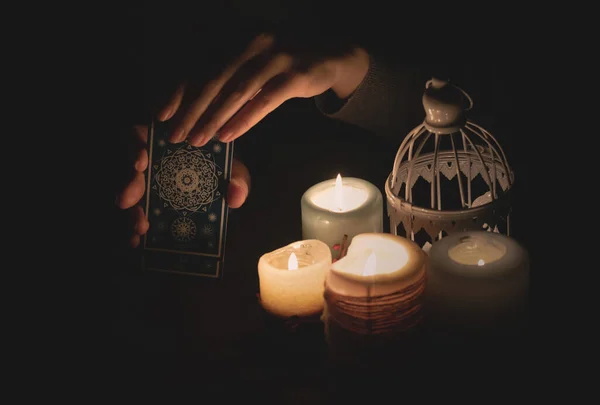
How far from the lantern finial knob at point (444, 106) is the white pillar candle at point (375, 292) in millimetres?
174

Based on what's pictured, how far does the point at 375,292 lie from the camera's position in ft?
2.46

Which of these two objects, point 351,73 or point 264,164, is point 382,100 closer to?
point 351,73

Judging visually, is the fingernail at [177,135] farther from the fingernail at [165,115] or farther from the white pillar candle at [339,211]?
the white pillar candle at [339,211]

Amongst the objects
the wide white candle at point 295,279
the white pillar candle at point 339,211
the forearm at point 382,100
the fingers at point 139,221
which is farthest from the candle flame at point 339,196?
the forearm at point 382,100

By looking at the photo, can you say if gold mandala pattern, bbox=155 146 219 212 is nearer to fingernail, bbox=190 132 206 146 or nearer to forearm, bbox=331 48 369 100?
fingernail, bbox=190 132 206 146

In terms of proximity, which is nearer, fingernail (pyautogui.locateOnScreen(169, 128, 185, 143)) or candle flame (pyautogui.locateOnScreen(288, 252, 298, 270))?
candle flame (pyautogui.locateOnScreen(288, 252, 298, 270))

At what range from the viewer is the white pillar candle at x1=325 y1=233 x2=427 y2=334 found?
75 cm

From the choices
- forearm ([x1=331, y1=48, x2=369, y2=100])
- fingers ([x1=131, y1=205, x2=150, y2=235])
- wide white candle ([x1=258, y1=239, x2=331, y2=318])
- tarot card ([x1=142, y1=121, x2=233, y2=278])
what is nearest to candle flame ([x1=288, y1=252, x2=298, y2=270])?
wide white candle ([x1=258, y1=239, x2=331, y2=318])

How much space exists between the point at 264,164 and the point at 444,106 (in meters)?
0.75

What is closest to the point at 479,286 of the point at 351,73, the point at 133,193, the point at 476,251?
the point at 476,251

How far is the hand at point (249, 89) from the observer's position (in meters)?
1.03

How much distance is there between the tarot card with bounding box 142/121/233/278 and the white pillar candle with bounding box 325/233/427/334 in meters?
0.31

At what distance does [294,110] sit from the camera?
1.71 metres

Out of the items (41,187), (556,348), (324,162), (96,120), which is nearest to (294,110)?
(324,162)
